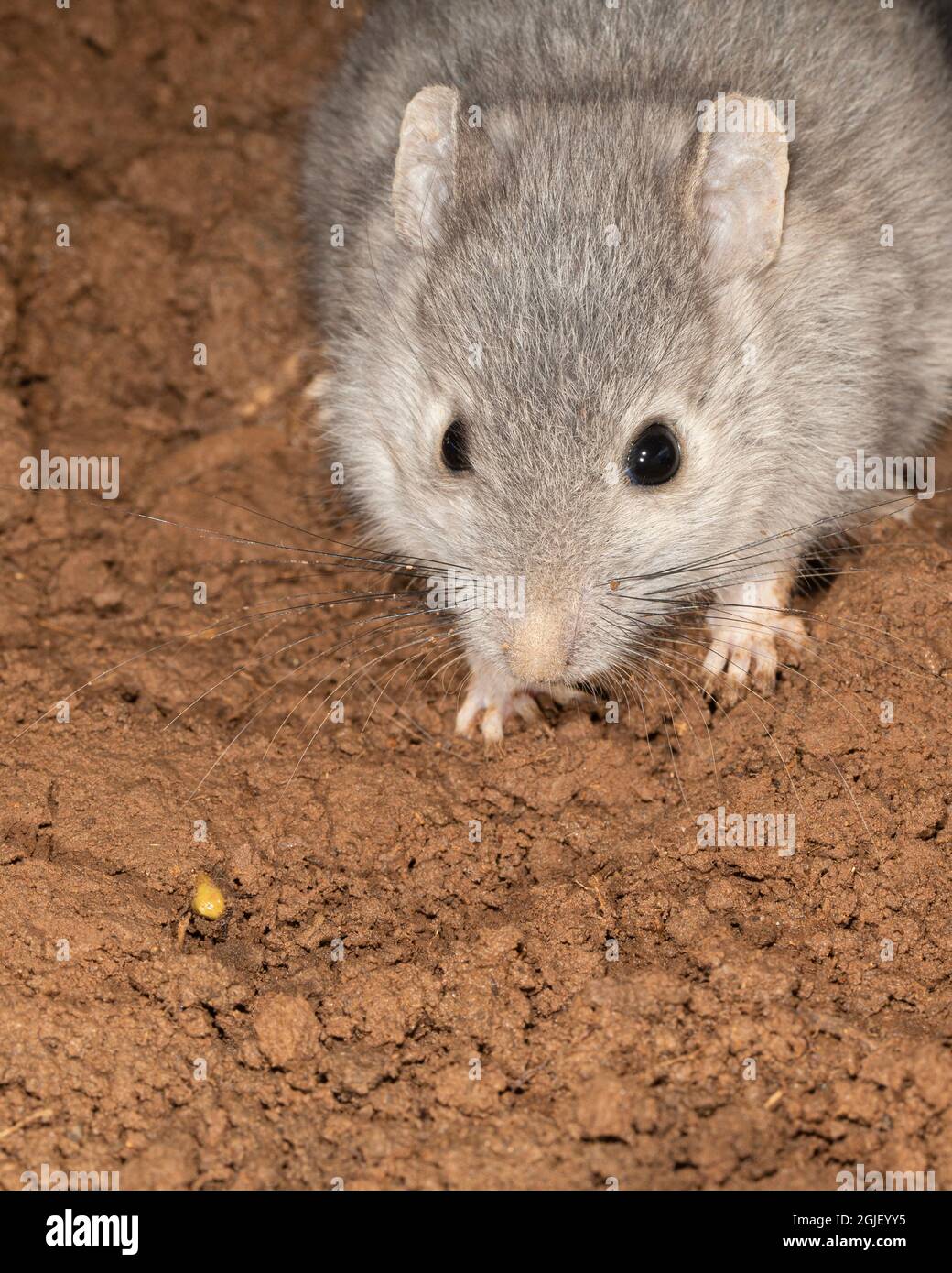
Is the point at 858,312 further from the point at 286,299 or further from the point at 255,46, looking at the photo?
the point at 255,46

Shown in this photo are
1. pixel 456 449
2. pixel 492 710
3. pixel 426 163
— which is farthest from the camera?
pixel 492 710

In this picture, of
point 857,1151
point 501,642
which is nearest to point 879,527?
point 501,642

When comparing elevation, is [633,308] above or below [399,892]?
above

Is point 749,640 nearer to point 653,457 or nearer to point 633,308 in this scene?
point 653,457

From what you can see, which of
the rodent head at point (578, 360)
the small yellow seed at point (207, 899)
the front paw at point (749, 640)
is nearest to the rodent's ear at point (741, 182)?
the rodent head at point (578, 360)

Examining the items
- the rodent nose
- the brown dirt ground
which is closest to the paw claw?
the brown dirt ground

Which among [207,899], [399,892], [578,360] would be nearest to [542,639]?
[578,360]
